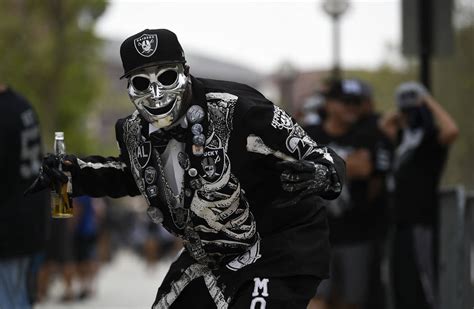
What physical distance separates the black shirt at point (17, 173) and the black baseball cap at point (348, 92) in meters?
2.83

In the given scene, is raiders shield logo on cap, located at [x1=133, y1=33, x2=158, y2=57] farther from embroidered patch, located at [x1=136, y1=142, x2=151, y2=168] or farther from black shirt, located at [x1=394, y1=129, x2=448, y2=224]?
black shirt, located at [x1=394, y1=129, x2=448, y2=224]

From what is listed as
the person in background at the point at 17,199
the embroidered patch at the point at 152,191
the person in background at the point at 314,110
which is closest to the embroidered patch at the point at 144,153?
the embroidered patch at the point at 152,191

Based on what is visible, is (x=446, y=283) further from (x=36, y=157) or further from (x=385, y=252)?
(x=36, y=157)

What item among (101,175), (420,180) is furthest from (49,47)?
(101,175)

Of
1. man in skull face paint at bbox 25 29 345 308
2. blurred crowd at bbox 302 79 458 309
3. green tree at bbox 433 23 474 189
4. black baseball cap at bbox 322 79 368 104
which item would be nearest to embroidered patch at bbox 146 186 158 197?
man in skull face paint at bbox 25 29 345 308

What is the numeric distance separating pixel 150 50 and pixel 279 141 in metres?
0.72

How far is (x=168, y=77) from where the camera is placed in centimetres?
590

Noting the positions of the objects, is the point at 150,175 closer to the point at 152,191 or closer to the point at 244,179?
the point at 152,191

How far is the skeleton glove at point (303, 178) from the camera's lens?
18.4 feet

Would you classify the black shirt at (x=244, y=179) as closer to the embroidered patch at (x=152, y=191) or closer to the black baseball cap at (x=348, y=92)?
the embroidered patch at (x=152, y=191)

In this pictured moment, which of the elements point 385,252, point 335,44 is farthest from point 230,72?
point 385,252

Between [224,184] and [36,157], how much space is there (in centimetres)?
273

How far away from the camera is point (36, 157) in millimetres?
8297

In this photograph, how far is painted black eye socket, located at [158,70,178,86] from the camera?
19.3 feet
